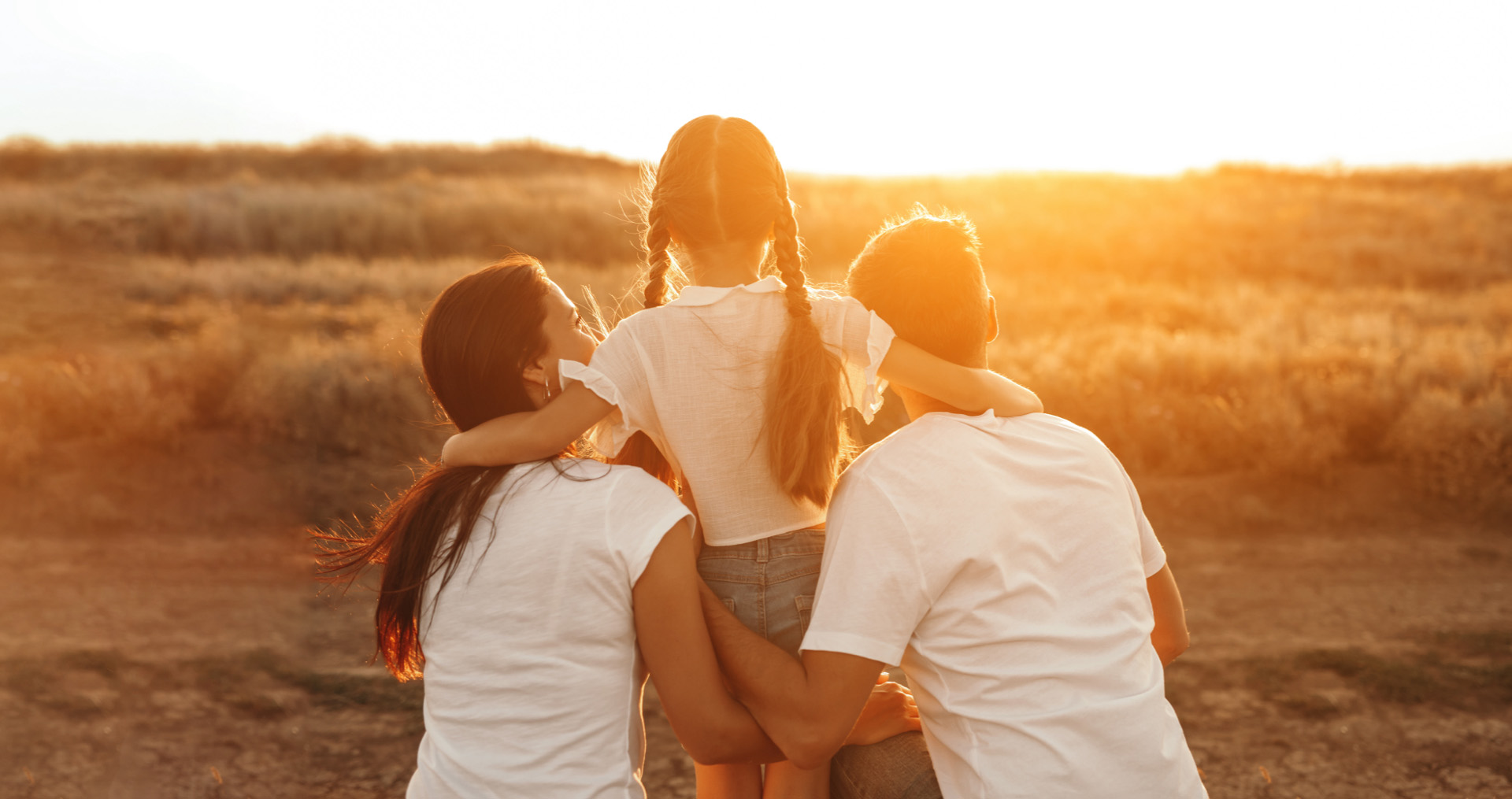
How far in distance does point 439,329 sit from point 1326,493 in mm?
6560

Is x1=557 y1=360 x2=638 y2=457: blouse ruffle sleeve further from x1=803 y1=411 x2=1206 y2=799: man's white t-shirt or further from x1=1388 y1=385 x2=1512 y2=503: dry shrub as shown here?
x1=1388 y1=385 x2=1512 y2=503: dry shrub

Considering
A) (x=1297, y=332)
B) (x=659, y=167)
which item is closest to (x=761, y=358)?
(x=659, y=167)

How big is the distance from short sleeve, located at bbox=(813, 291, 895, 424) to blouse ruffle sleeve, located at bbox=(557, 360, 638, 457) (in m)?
0.51

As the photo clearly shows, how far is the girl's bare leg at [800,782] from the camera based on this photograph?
2.18 meters

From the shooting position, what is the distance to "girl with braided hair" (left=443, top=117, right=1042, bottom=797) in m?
2.22

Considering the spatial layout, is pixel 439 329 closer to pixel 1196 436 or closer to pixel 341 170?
pixel 1196 436

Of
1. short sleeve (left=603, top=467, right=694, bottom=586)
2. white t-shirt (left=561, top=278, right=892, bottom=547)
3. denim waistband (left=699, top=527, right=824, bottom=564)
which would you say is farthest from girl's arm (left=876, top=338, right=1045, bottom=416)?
short sleeve (left=603, top=467, right=694, bottom=586)

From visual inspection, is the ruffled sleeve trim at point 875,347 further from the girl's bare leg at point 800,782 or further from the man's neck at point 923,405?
the girl's bare leg at point 800,782

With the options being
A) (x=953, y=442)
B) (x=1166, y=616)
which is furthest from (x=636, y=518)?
(x=1166, y=616)

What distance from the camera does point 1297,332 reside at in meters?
10.1

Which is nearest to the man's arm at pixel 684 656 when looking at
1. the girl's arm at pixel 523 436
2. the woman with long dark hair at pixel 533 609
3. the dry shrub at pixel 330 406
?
the woman with long dark hair at pixel 533 609

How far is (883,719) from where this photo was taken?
2197mm

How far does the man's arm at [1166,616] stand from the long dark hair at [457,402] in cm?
157

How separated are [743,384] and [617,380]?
295 millimetres
